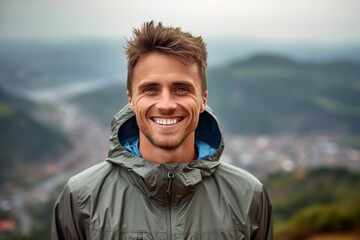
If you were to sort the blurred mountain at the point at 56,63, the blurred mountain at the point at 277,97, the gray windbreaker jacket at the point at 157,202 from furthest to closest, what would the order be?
the blurred mountain at the point at 56,63
the blurred mountain at the point at 277,97
the gray windbreaker jacket at the point at 157,202

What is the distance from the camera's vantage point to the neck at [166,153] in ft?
6.20

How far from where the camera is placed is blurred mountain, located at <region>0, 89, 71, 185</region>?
21.3m

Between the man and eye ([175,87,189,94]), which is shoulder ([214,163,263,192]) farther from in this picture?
eye ([175,87,189,94])

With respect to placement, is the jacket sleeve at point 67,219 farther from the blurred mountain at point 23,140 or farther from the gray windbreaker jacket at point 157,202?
the blurred mountain at point 23,140

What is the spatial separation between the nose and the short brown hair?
0.54 ft

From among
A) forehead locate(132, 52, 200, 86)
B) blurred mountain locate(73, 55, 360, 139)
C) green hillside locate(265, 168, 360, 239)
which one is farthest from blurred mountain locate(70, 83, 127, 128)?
forehead locate(132, 52, 200, 86)

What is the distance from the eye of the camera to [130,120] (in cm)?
211

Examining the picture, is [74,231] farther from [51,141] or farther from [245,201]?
[51,141]

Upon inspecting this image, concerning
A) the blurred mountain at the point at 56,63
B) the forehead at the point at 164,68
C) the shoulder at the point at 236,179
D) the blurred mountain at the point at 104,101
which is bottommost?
the blurred mountain at the point at 104,101

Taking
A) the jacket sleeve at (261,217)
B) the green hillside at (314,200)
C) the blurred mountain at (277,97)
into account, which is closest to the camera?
the jacket sleeve at (261,217)

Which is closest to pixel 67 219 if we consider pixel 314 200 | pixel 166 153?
pixel 166 153

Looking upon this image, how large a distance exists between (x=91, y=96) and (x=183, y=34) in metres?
24.0

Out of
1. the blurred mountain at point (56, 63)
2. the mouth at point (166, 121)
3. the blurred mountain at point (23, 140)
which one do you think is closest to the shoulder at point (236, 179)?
the mouth at point (166, 121)

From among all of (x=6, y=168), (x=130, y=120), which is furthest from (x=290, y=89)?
(x=130, y=120)
